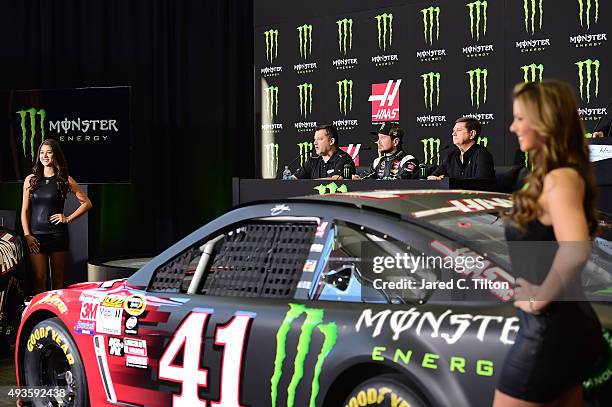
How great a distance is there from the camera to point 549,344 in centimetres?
235

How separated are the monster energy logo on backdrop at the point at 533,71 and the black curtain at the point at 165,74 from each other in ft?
14.6

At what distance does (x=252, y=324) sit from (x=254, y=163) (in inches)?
393

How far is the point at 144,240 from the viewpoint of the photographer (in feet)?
41.6

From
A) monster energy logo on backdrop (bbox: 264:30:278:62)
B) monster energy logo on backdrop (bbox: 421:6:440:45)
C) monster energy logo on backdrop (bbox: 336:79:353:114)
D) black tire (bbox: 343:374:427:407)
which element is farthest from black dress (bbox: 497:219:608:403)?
monster energy logo on backdrop (bbox: 264:30:278:62)

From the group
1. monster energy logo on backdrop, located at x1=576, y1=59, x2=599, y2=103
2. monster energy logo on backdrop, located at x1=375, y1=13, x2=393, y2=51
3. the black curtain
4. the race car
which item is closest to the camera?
the race car

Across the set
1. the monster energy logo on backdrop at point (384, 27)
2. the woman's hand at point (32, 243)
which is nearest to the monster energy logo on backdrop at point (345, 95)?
the monster energy logo on backdrop at point (384, 27)

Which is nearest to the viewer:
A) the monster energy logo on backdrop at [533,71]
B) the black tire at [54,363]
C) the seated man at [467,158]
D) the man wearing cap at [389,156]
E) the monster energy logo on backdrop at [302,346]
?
the monster energy logo on backdrop at [302,346]

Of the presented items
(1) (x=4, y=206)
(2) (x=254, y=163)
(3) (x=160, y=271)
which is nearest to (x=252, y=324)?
(3) (x=160, y=271)

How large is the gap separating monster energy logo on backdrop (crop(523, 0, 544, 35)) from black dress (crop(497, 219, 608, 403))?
328 inches

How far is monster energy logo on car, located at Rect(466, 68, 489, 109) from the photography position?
10.7 metres

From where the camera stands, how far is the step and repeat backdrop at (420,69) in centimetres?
1002

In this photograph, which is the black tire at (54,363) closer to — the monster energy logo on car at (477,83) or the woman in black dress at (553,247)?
the woman in black dress at (553,247)

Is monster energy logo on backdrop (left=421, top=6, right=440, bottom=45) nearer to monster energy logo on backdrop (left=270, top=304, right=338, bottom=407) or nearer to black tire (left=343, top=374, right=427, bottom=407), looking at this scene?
monster energy logo on backdrop (left=270, top=304, right=338, bottom=407)

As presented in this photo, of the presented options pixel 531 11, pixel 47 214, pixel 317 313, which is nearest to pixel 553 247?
pixel 317 313
